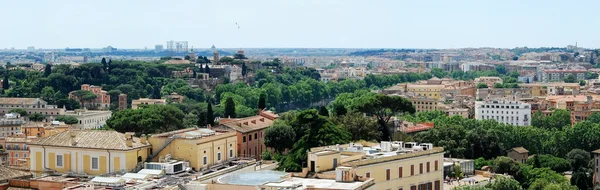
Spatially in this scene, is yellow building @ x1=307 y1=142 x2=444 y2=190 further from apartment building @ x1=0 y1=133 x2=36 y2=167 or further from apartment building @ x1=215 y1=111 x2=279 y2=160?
apartment building @ x1=0 y1=133 x2=36 y2=167

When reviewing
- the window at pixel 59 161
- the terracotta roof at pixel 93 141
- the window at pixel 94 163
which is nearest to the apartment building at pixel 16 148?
the terracotta roof at pixel 93 141

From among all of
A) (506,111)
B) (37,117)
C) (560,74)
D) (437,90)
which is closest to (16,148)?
(37,117)

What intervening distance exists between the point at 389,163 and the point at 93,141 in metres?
8.19

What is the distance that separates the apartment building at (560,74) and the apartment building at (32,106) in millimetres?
88230

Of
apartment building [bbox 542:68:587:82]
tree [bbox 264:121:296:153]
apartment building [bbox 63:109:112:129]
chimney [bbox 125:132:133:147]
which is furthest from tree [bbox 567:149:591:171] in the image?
apartment building [bbox 542:68:587:82]

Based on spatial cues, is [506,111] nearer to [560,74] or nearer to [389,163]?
[389,163]

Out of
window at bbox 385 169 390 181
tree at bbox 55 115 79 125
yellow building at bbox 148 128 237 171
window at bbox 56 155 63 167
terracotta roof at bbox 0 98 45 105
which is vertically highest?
yellow building at bbox 148 128 237 171

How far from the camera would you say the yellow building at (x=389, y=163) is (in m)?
25.1

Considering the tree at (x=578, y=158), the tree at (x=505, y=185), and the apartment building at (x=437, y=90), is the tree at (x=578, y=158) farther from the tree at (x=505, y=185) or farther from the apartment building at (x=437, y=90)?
the apartment building at (x=437, y=90)

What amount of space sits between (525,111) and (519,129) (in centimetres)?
1957

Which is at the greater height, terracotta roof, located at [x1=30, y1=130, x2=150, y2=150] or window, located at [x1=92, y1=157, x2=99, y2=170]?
terracotta roof, located at [x1=30, y1=130, x2=150, y2=150]

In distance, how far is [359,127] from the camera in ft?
124

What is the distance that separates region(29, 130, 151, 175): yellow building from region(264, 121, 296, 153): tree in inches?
276

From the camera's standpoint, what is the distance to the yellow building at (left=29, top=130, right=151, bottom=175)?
2680 cm
